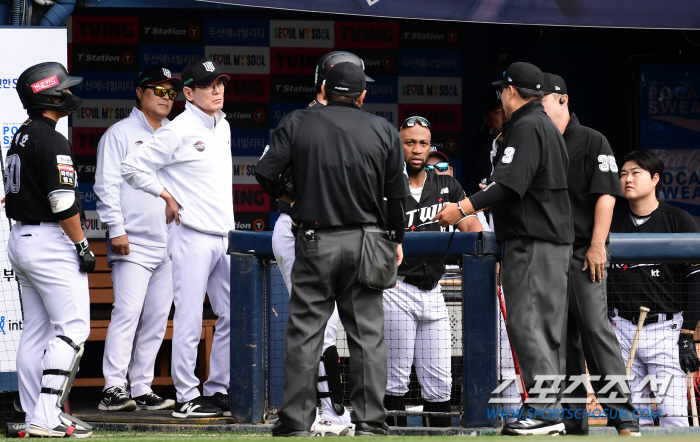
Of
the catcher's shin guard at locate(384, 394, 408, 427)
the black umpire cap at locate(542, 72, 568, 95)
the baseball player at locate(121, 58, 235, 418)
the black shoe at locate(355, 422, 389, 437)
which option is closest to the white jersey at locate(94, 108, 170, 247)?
the baseball player at locate(121, 58, 235, 418)

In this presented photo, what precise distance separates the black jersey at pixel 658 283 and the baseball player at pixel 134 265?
8.70 ft

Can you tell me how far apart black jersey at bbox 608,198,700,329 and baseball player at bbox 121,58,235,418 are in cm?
216

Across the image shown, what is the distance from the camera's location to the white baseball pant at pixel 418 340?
16.2ft

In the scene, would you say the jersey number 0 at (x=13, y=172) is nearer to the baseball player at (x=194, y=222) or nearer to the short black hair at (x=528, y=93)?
the baseball player at (x=194, y=222)

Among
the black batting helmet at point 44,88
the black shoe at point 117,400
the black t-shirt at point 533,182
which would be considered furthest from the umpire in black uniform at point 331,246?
the black shoe at point 117,400

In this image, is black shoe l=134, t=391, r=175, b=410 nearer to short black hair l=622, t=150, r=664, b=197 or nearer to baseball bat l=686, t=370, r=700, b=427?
baseball bat l=686, t=370, r=700, b=427

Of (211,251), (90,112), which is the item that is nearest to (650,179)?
(211,251)

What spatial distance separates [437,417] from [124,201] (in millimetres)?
2322

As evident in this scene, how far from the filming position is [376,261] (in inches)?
157

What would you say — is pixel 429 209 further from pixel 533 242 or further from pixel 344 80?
pixel 344 80

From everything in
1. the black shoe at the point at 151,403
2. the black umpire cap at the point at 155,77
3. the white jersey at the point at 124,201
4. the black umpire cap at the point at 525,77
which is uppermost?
the black umpire cap at the point at 155,77

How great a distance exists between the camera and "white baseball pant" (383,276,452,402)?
16.2ft

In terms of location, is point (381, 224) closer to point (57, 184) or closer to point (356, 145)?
point (356, 145)

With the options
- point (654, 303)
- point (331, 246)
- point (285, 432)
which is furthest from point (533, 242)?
point (285, 432)
